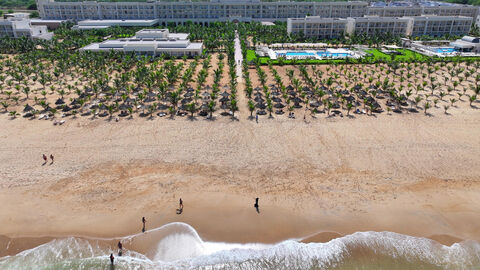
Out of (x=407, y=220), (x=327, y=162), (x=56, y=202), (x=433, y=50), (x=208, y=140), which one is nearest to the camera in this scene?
(x=407, y=220)

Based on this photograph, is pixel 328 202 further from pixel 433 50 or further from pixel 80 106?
pixel 433 50

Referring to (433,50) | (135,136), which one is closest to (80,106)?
(135,136)

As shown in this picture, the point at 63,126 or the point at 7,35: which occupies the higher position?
the point at 7,35

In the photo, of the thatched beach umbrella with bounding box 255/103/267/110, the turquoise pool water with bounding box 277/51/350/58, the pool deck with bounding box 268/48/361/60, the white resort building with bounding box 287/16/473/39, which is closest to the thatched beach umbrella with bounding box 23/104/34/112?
the thatched beach umbrella with bounding box 255/103/267/110

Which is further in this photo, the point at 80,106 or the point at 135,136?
the point at 80,106

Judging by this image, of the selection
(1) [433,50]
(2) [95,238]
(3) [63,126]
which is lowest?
(2) [95,238]

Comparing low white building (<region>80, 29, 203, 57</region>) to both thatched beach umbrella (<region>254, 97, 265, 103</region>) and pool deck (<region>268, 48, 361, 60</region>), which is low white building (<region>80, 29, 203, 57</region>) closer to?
pool deck (<region>268, 48, 361, 60</region>)
